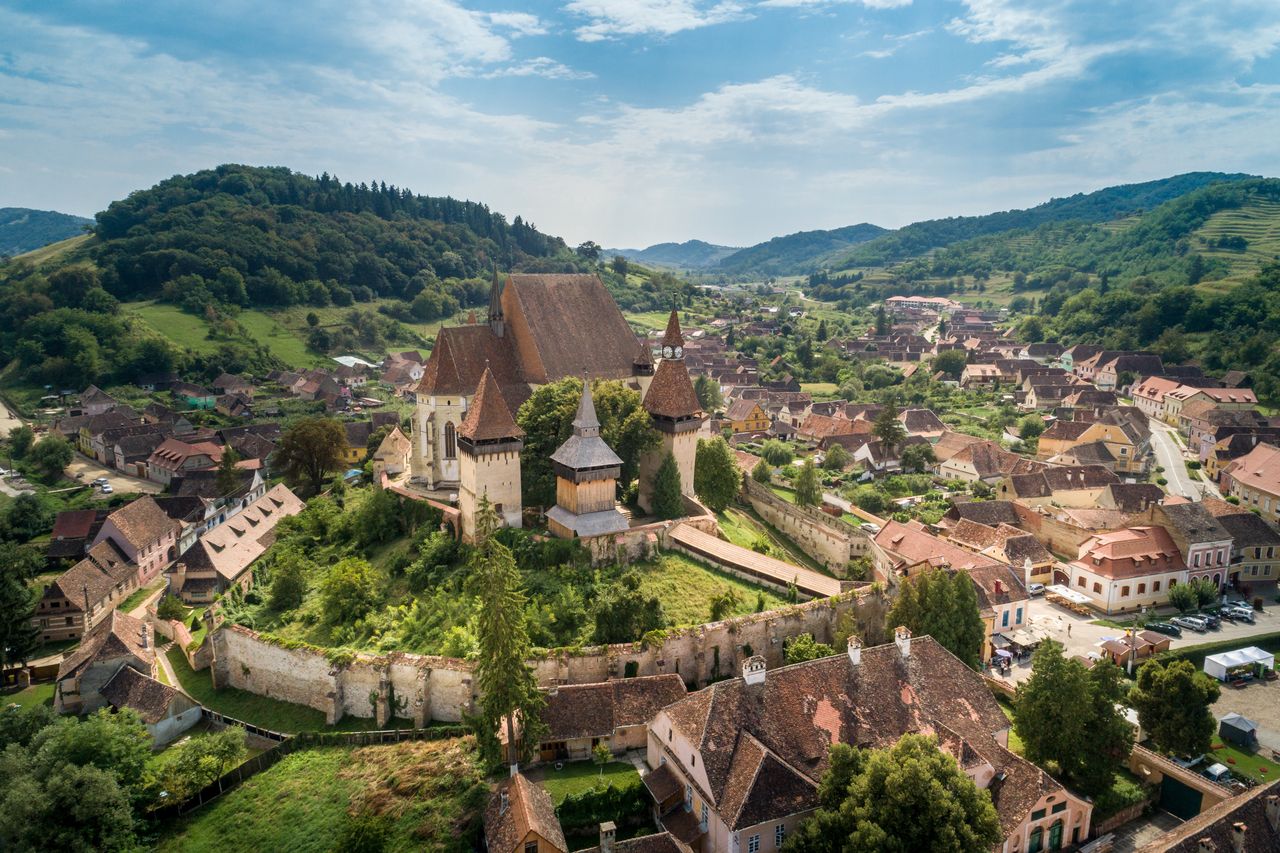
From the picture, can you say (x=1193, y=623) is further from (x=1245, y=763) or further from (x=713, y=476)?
(x=713, y=476)

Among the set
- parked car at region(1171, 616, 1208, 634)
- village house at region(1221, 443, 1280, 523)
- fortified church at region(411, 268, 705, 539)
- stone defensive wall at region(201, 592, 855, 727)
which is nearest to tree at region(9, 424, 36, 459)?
fortified church at region(411, 268, 705, 539)

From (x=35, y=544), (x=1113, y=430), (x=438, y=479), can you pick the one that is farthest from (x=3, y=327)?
(x=1113, y=430)

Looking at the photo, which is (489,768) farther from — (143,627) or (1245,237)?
(1245,237)

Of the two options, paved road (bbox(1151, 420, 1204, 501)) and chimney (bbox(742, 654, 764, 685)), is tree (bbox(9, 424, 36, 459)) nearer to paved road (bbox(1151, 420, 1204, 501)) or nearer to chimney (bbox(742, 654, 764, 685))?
chimney (bbox(742, 654, 764, 685))

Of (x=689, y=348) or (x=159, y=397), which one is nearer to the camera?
(x=159, y=397)

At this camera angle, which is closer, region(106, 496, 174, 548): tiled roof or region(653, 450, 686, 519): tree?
region(653, 450, 686, 519): tree
